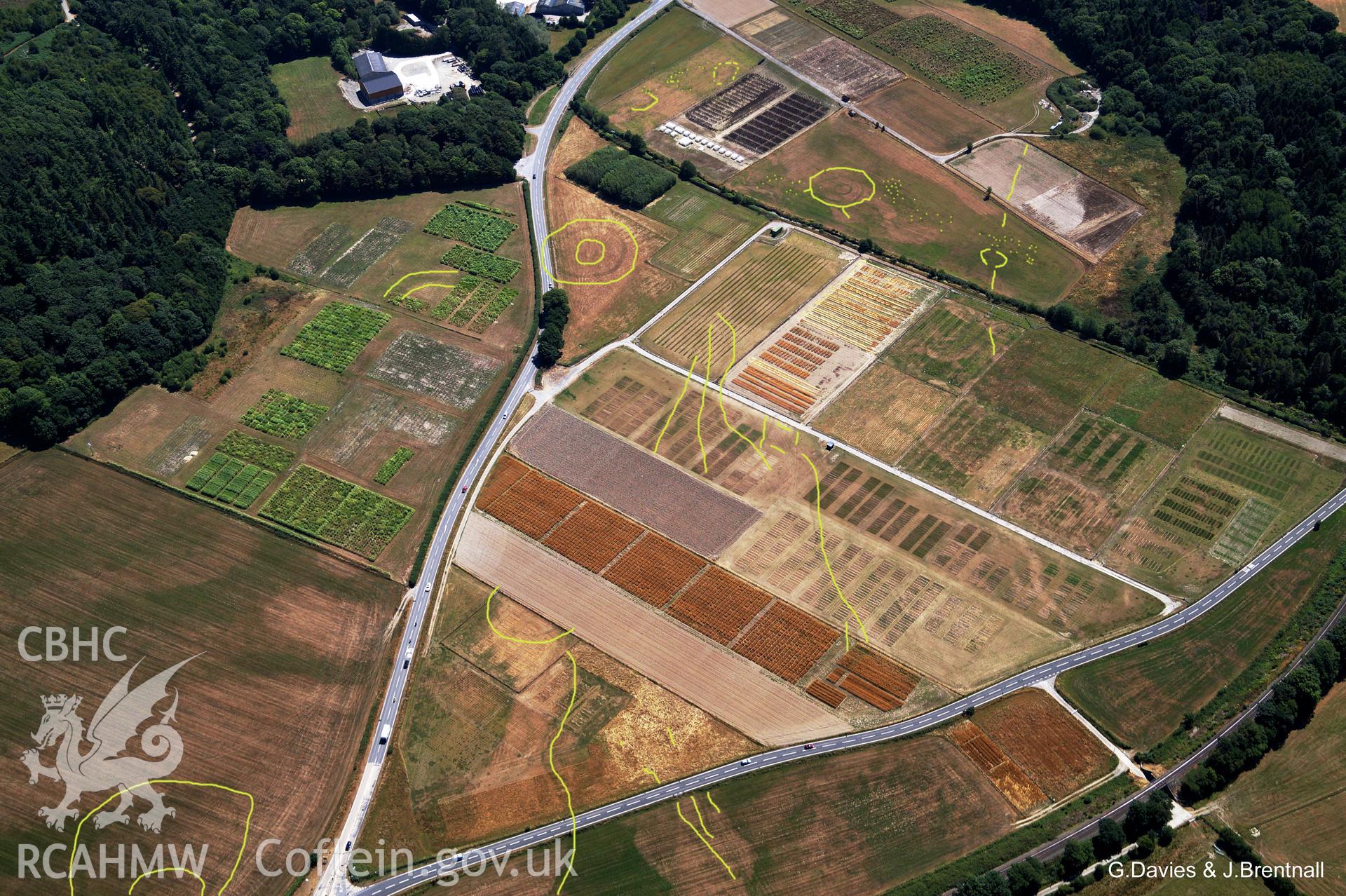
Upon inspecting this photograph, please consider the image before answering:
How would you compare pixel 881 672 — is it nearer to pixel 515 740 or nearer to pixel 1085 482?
pixel 1085 482

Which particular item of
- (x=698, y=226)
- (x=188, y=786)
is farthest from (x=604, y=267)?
(x=188, y=786)

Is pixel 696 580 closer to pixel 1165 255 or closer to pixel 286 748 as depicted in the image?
pixel 286 748

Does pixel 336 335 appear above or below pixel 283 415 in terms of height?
above

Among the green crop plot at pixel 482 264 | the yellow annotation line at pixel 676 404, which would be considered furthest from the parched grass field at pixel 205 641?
the green crop plot at pixel 482 264

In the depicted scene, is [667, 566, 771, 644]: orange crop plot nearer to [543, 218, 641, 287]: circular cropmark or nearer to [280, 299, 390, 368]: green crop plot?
[543, 218, 641, 287]: circular cropmark

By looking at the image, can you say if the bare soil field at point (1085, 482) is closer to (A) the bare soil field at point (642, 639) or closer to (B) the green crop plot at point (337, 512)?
(A) the bare soil field at point (642, 639)

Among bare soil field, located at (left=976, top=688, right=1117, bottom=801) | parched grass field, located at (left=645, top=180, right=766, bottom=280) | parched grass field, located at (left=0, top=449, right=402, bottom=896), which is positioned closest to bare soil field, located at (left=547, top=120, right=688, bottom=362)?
parched grass field, located at (left=645, top=180, right=766, bottom=280)

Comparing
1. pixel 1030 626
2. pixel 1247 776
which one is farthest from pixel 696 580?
pixel 1247 776
